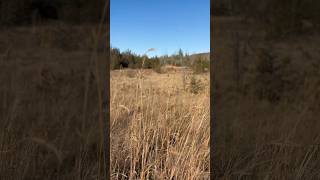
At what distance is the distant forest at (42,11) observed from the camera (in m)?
1.68

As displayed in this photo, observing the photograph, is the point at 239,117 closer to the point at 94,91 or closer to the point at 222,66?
the point at 222,66

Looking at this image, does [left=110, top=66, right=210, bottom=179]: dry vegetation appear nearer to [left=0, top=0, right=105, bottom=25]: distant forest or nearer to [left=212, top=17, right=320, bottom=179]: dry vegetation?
[left=212, top=17, right=320, bottom=179]: dry vegetation

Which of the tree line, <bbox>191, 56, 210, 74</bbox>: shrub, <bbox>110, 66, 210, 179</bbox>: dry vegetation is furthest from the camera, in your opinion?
<bbox>191, 56, 210, 74</bbox>: shrub

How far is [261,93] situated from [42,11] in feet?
3.70

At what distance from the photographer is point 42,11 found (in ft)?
5.65

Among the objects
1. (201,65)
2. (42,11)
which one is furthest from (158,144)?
(201,65)

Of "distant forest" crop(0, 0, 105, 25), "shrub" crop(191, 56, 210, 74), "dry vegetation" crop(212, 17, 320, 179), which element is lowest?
"dry vegetation" crop(212, 17, 320, 179)

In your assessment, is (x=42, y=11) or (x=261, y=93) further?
(x=261, y=93)

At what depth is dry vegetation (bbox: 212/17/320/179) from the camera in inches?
70.4

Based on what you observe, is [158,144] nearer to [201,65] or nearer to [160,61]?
[160,61]

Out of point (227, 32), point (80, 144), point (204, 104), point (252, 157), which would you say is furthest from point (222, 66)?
point (80, 144)

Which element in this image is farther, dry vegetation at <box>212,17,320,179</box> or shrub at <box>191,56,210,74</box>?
shrub at <box>191,56,210,74</box>

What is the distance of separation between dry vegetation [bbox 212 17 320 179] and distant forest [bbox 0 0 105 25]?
0.63m

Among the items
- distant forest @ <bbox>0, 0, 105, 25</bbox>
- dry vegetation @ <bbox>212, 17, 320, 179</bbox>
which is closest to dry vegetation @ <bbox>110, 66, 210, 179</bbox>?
dry vegetation @ <bbox>212, 17, 320, 179</bbox>
